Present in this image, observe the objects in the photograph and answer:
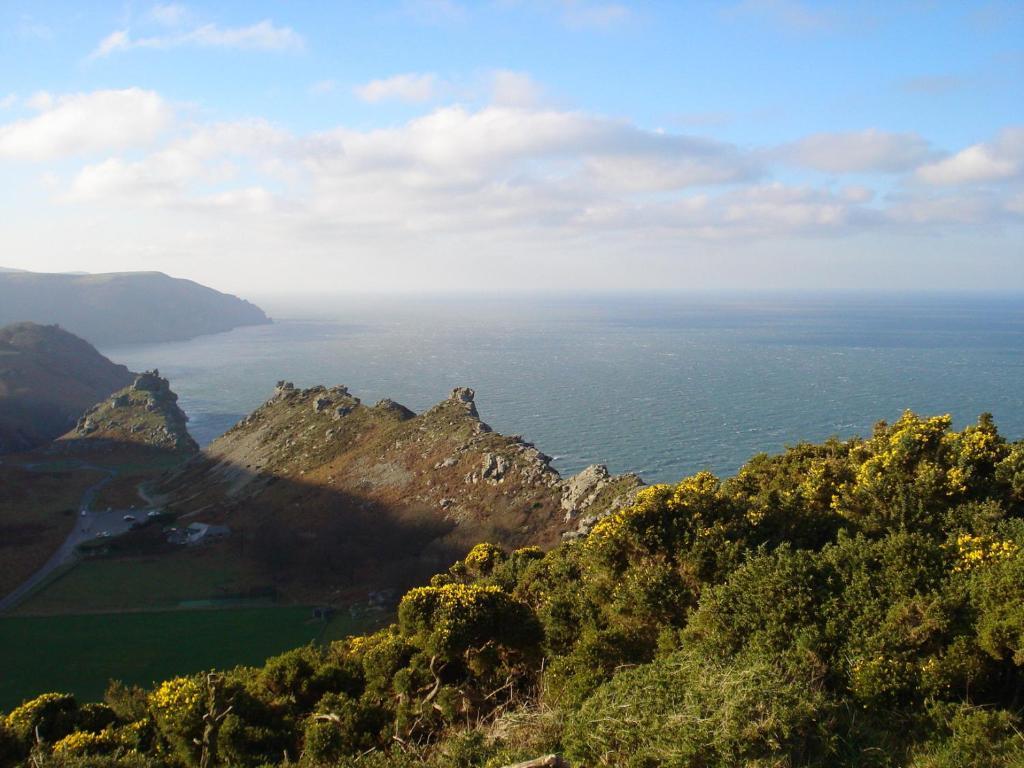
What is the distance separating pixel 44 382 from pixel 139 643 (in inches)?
4627

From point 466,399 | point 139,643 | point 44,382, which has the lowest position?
point 139,643

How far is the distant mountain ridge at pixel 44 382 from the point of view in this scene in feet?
360

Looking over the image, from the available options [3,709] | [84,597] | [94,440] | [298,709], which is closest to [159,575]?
[84,597]

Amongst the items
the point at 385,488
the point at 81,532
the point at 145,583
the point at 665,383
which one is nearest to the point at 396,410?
the point at 385,488

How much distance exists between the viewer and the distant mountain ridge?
109688 mm

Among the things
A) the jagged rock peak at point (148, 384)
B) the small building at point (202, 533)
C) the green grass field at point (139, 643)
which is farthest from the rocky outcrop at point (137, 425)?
the green grass field at point (139, 643)

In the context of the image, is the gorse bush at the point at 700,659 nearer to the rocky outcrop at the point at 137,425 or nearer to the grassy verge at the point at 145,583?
→ the grassy verge at the point at 145,583

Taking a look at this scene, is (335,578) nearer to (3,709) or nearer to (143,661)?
(143,661)

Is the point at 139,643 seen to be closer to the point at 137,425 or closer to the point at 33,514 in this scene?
the point at 33,514

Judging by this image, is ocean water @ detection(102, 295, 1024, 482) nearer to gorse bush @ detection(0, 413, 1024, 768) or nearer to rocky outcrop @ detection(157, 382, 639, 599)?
rocky outcrop @ detection(157, 382, 639, 599)

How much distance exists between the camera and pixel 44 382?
430ft

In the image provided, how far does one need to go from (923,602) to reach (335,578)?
40.8 meters

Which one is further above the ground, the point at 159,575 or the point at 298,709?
the point at 298,709

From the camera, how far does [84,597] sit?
45.0m
